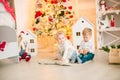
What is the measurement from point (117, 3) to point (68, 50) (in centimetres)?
168

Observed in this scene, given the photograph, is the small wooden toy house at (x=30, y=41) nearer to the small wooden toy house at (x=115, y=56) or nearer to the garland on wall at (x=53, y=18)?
the garland on wall at (x=53, y=18)

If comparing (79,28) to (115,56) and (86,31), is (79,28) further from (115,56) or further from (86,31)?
(115,56)

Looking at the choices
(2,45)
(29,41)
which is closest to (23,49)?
(29,41)

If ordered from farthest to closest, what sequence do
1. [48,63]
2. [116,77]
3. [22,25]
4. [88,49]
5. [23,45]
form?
[22,25] → [23,45] → [88,49] → [48,63] → [116,77]

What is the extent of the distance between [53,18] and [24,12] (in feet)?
2.65

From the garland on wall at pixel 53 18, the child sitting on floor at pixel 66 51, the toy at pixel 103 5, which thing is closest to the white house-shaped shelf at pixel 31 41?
the garland on wall at pixel 53 18

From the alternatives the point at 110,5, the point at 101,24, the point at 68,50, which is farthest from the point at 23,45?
the point at 110,5

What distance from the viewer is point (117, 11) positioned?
13.9 feet

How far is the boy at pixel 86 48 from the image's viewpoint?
3.33m

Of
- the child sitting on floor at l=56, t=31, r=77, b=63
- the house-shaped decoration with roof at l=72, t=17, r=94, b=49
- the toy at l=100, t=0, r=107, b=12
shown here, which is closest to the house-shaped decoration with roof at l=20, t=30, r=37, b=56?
the house-shaped decoration with roof at l=72, t=17, r=94, b=49

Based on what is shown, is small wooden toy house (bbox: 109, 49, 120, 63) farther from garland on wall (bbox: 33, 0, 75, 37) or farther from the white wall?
the white wall

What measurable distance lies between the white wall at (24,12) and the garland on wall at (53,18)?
0.40 m

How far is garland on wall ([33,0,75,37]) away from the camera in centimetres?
448

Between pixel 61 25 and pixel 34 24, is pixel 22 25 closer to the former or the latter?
pixel 34 24
